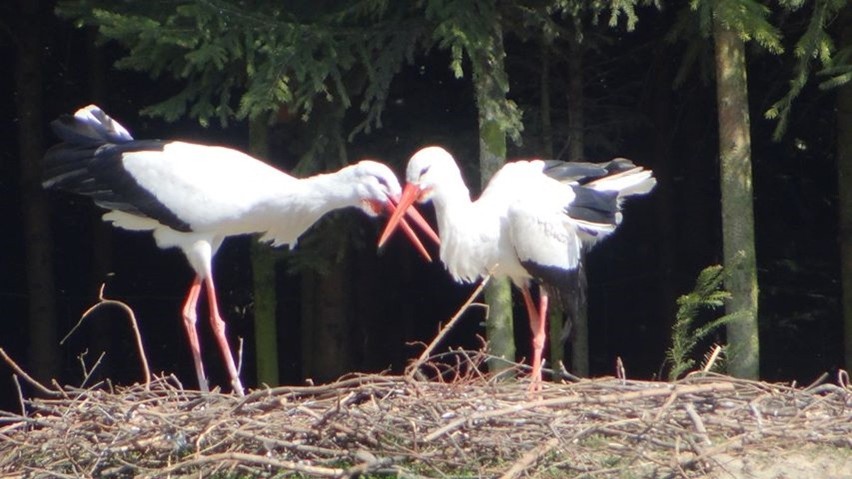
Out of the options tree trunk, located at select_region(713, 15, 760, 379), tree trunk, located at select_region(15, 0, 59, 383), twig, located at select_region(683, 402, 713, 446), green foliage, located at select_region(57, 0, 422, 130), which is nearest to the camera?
twig, located at select_region(683, 402, 713, 446)

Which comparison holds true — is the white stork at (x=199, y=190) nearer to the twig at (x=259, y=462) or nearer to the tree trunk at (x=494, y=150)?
the tree trunk at (x=494, y=150)

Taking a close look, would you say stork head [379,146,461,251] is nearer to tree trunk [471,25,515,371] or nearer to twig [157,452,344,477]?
tree trunk [471,25,515,371]

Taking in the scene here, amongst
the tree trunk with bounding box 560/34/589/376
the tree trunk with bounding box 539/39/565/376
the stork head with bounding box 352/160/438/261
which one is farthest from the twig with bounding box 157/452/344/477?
the tree trunk with bounding box 560/34/589/376

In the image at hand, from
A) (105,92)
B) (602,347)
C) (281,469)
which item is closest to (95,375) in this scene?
(105,92)

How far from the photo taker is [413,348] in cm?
1403

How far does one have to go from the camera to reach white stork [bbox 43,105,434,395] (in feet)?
31.1

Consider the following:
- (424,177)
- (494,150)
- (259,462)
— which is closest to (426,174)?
(424,177)

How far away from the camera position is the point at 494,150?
10.4 m

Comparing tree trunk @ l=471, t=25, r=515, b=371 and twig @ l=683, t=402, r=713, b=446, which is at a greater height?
tree trunk @ l=471, t=25, r=515, b=371

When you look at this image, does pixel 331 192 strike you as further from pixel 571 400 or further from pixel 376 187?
pixel 571 400

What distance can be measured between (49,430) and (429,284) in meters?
6.81

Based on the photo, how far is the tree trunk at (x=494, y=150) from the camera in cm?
1023

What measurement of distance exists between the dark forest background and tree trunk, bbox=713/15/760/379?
1863 millimetres

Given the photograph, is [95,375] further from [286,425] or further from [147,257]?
[286,425]
